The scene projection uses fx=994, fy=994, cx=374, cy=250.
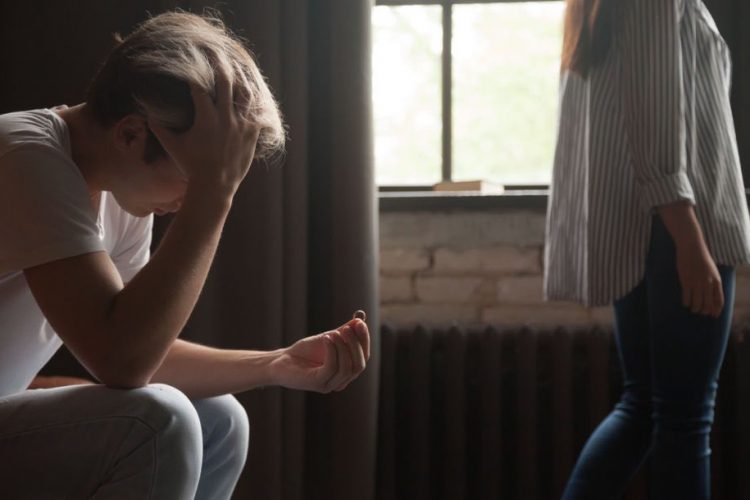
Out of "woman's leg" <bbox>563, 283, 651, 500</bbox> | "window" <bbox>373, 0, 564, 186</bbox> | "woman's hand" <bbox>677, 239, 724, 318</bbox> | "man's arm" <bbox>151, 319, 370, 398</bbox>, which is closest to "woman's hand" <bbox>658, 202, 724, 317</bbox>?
"woman's hand" <bbox>677, 239, 724, 318</bbox>

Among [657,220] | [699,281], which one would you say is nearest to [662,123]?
[657,220]

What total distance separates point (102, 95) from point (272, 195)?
38.4 inches

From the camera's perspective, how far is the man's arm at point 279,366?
4.18 feet

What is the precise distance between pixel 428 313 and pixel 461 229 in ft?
0.71

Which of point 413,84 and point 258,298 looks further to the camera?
point 413,84

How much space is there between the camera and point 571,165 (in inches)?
71.9

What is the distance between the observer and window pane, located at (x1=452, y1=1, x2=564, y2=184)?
2539mm

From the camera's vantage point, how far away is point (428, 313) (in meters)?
2.39

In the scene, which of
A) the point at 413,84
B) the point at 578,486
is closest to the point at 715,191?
the point at 578,486

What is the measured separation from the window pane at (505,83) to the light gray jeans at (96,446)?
1.61 metres

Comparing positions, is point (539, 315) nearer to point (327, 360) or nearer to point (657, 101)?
point (657, 101)

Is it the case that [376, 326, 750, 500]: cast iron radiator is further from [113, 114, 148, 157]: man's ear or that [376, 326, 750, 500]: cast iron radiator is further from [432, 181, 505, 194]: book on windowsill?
[113, 114, 148, 157]: man's ear

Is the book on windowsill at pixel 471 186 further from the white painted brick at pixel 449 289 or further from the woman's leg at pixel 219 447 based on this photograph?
the woman's leg at pixel 219 447

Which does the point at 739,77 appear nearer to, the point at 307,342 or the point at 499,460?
the point at 499,460
